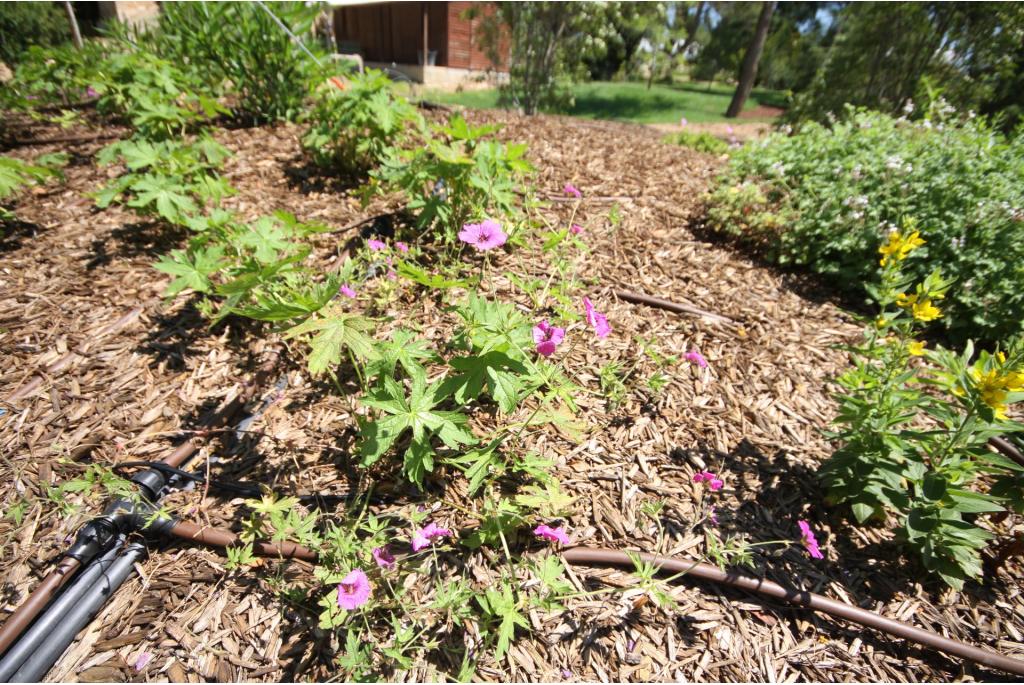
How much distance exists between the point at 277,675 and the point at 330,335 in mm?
1047

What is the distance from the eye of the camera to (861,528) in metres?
1.89

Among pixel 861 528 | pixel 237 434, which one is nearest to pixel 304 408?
pixel 237 434

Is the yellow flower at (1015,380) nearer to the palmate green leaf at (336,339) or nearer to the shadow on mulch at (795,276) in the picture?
the shadow on mulch at (795,276)

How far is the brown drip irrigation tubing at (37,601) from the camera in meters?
1.33

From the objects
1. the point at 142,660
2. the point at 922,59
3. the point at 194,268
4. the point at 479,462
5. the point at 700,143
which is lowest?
the point at 142,660

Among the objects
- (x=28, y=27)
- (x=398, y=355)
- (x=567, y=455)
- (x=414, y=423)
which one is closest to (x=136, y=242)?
(x=398, y=355)

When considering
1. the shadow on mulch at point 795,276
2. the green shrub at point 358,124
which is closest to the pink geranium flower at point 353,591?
the green shrub at point 358,124

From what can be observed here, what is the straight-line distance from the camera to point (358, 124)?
3.12m

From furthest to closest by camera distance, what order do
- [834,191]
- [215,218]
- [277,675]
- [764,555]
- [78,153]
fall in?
[78,153], [834,191], [215,218], [764,555], [277,675]

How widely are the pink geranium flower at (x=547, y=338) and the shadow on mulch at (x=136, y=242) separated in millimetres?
2392

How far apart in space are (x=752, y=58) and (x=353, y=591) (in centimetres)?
2038

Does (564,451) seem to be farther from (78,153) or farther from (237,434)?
(78,153)

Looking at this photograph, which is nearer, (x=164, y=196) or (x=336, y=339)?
(x=336, y=339)

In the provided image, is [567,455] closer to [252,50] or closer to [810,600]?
[810,600]
